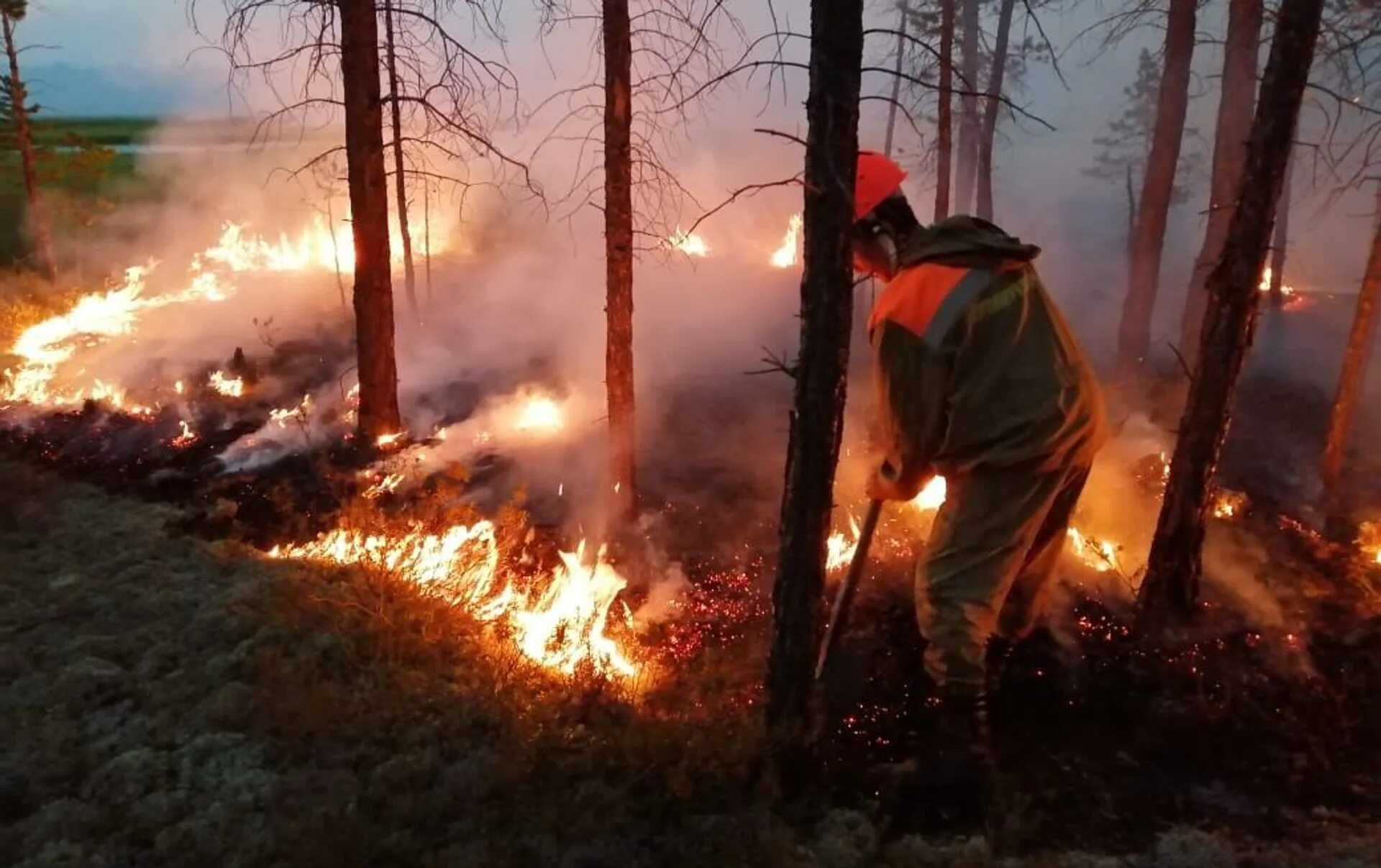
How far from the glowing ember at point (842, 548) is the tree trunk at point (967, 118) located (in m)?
16.6

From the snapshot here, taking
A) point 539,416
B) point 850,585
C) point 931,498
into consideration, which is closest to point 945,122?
point 539,416

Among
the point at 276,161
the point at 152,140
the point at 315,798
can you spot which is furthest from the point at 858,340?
the point at 152,140

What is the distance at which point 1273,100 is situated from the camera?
502cm

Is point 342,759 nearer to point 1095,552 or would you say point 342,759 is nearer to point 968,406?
point 968,406

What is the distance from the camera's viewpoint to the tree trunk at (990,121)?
68.2 ft

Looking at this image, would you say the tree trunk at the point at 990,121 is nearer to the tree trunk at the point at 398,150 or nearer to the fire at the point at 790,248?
the fire at the point at 790,248

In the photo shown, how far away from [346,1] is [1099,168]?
162 ft

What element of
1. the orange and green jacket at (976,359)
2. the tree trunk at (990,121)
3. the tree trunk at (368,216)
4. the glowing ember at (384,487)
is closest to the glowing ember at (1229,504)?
the orange and green jacket at (976,359)

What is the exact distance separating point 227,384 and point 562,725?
9951mm

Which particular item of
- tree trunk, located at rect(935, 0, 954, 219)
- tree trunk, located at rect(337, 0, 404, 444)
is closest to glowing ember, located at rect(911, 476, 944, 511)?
tree trunk, located at rect(935, 0, 954, 219)

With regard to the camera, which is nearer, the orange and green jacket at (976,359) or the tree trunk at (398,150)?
the orange and green jacket at (976,359)

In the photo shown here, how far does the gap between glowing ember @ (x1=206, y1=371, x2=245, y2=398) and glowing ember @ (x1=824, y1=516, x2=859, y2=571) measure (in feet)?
29.0

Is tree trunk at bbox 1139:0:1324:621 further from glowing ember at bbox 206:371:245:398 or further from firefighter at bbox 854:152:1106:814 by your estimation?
glowing ember at bbox 206:371:245:398

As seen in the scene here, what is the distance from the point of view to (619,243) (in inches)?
297
